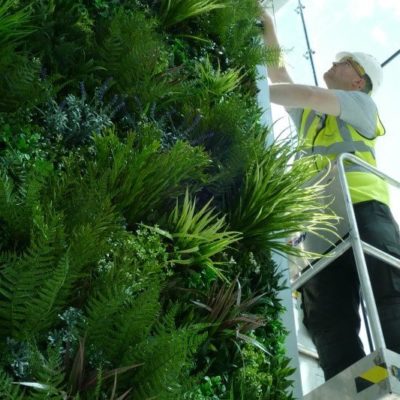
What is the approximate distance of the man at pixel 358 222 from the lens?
2855 millimetres

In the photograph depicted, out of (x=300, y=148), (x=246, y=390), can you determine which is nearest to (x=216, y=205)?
(x=300, y=148)

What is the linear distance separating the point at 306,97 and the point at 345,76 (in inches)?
29.5

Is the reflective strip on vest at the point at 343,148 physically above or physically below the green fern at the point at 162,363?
above

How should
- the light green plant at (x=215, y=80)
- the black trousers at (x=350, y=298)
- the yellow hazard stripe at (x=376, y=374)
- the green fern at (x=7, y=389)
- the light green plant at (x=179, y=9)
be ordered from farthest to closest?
the black trousers at (x=350, y=298), the light green plant at (x=179, y=9), the light green plant at (x=215, y=80), the yellow hazard stripe at (x=376, y=374), the green fern at (x=7, y=389)

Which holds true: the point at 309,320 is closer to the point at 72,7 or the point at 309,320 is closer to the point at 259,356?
the point at 259,356

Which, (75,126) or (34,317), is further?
(75,126)

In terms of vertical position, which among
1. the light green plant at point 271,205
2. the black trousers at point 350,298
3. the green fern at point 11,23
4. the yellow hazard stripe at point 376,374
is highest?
the green fern at point 11,23

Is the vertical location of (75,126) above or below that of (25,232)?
above

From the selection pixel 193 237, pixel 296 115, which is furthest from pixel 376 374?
pixel 296 115

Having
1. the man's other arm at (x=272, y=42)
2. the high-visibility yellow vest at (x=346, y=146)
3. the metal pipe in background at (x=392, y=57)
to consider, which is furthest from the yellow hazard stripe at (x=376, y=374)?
the metal pipe in background at (x=392, y=57)

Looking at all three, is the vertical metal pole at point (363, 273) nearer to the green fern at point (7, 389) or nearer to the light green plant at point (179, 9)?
the light green plant at point (179, 9)

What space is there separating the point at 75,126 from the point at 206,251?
0.50m

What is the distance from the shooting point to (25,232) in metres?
1.61

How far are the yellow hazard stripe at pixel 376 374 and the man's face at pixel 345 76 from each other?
201cm
